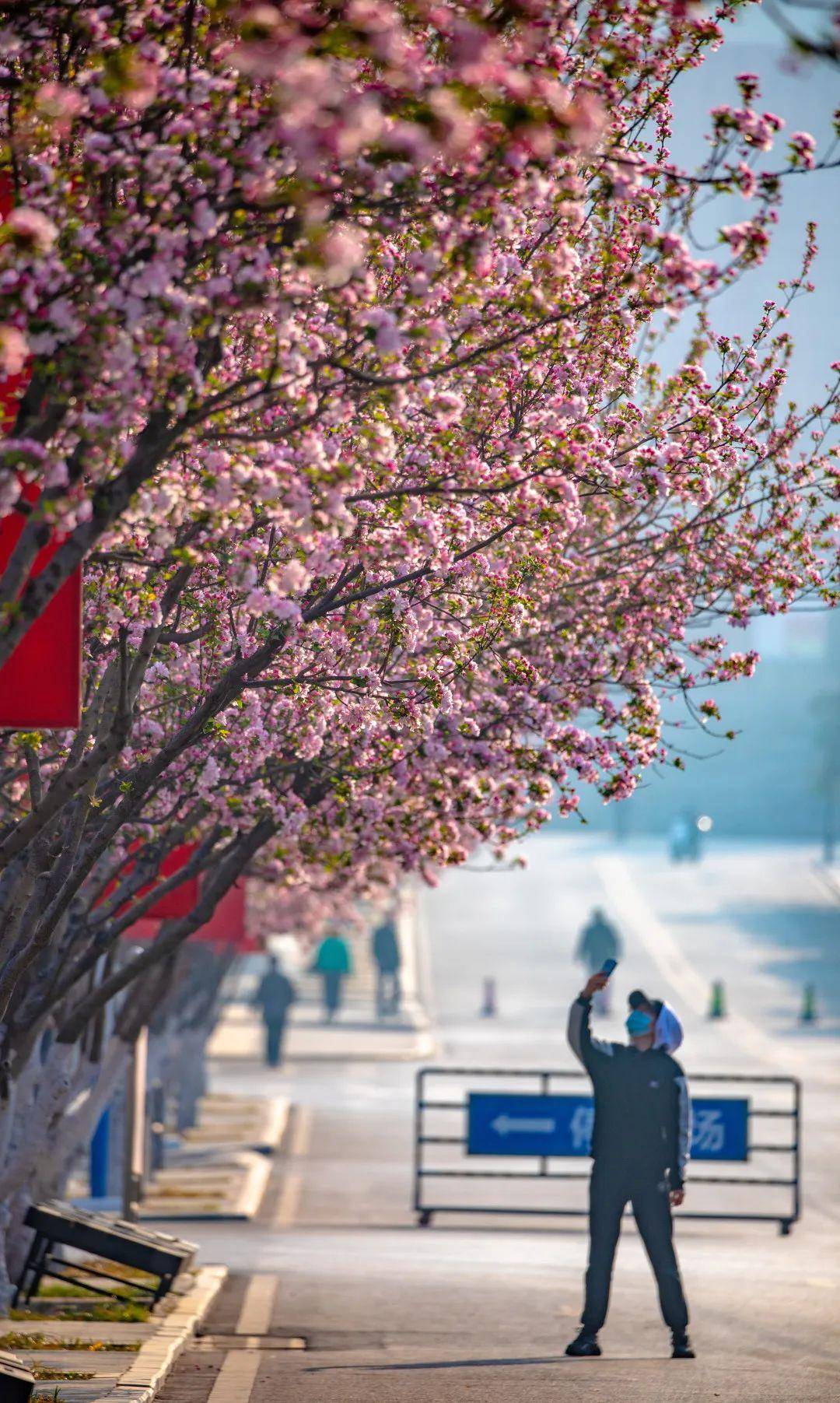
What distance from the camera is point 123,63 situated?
7.09m

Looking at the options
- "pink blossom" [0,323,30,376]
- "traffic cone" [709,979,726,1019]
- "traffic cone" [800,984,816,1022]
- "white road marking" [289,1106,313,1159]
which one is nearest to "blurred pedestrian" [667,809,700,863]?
"traffic cone" [709,979,726,1019]

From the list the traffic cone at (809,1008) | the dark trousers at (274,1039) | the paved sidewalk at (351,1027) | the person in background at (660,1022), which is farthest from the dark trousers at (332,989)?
the person in background at (660,1022)

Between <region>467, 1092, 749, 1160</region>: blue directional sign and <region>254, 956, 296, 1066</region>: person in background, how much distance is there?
18.4 meters

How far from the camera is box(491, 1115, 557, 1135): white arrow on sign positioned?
22422 millimetres

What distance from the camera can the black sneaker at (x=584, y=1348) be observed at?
523 inches

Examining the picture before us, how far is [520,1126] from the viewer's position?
73.8 ft

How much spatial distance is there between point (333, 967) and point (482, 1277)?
36572 millimetres

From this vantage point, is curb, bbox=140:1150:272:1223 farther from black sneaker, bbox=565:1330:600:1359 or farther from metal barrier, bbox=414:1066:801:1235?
black sneaker, bbox=565:1330:600:1359

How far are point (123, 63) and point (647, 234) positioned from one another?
2928 millimetres

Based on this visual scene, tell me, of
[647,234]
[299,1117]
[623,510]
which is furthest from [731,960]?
[647,234]

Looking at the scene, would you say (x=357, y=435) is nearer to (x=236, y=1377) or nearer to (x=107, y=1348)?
(x=236, y=1377)

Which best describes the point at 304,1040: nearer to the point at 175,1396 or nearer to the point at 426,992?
the point at 426,992

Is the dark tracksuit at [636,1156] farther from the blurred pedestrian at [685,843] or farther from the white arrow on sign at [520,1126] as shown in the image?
the blurred pedestrian at [685,843]

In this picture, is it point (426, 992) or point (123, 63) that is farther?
point (426, 992)
